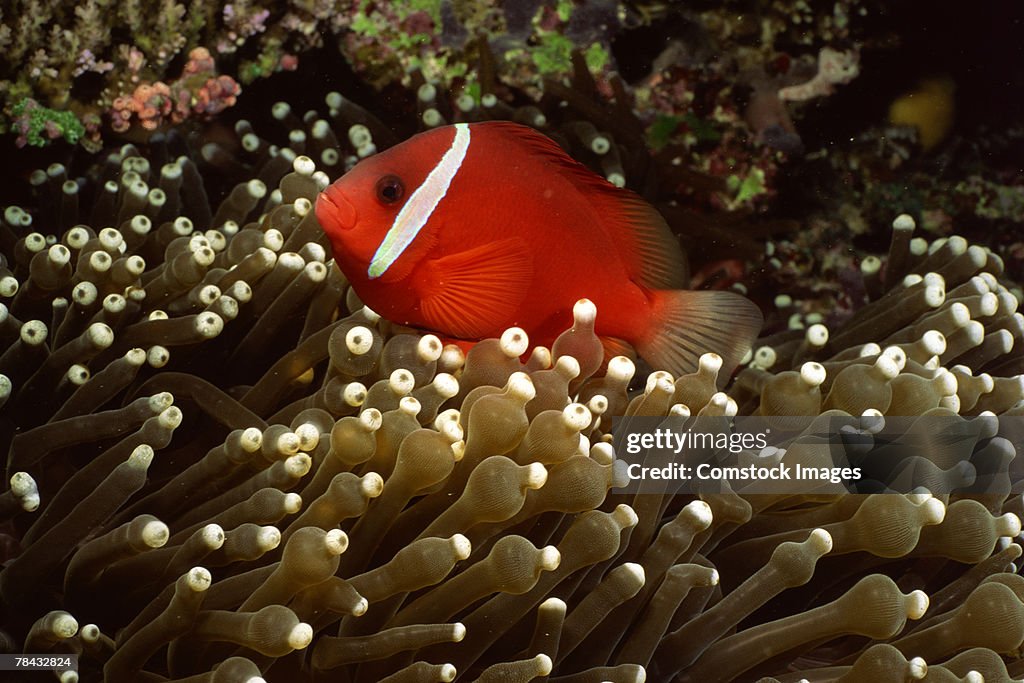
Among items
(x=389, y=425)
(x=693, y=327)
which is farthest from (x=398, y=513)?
(x=693, y=327)

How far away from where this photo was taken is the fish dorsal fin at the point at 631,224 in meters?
1.52

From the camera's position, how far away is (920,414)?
1.44 metres

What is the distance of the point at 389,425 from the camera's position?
3.64 feet

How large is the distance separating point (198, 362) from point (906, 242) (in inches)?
64.7

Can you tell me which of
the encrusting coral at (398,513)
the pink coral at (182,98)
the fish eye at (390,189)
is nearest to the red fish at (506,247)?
the fish eye at (390,189)

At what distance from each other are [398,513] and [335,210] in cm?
50

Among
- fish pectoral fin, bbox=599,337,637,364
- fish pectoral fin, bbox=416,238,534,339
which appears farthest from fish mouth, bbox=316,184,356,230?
fish pectoral fin, bbox=599,337,637,364

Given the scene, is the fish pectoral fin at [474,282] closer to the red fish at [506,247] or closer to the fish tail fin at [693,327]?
the red fish at [506,247]

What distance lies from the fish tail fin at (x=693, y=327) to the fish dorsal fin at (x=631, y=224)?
0.19 feet

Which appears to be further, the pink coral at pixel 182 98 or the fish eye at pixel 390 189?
the pink coral at pixel 182 98

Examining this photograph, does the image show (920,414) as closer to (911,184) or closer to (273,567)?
(273,567)

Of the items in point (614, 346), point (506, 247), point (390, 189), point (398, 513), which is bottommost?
point (614, 346)

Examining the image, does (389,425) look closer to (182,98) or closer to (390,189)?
(390,189)

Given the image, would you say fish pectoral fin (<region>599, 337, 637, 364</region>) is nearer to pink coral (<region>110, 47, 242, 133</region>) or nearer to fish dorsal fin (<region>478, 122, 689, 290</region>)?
fish dorsal fin (<region>478, 122, 689, 290</region>)
